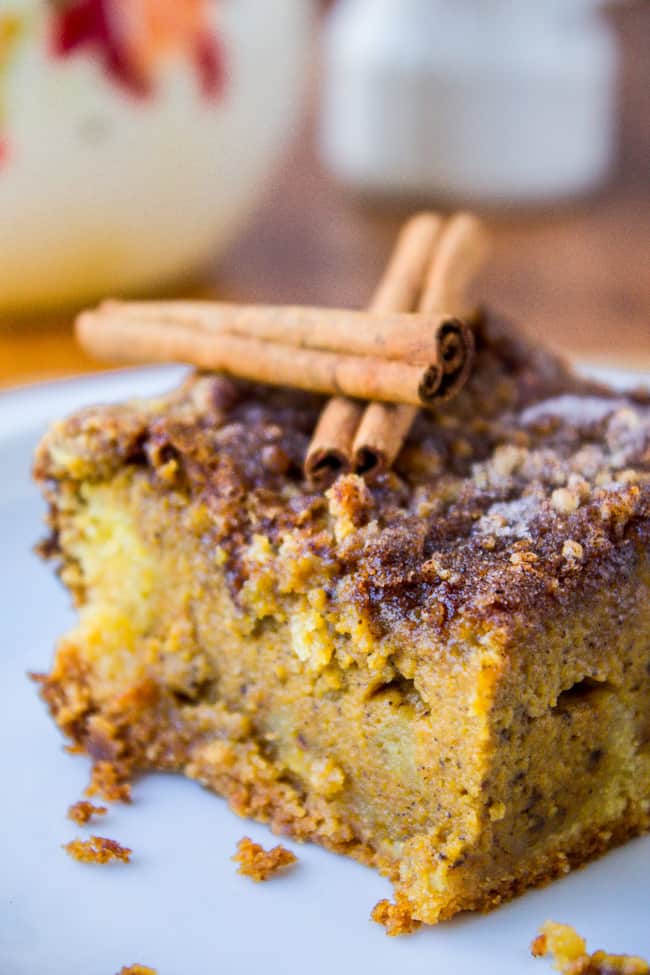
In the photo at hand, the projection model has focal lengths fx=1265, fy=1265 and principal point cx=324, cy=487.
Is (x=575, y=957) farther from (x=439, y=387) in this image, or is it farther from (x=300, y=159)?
(x=300, y=159)

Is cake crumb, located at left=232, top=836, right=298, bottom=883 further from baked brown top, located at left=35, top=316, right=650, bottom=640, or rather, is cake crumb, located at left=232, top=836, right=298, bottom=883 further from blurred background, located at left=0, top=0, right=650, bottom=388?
blurred background, located at left=0, top=0, right=650, bottom=388

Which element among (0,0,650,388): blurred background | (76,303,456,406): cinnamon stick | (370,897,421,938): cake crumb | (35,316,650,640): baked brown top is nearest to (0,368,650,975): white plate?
(370,897,421,938): cake crumb

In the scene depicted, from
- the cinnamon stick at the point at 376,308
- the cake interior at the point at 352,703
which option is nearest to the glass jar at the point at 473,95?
the cinnamon stick at the point at 376,308

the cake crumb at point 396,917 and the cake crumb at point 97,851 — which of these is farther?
the cake crumb at point 97,851

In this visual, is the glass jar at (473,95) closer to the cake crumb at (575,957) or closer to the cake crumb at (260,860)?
the cake crumb at (260,860)

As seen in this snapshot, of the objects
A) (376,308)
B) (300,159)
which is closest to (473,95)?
(300,159)

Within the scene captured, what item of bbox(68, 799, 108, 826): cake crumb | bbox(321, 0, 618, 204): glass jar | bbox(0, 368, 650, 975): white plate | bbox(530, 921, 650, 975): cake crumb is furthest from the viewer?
bbox(321, 0, 618, 204): glass jar

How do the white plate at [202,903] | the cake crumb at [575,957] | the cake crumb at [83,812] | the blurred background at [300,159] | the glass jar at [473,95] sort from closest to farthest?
the cake crumb at [575,957] → the white plate at [202,903] → the cake crumb at [83,812] → the blurred background at [300,159] → the glass jar at [473,95]

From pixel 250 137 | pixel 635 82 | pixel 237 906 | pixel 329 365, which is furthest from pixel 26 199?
pixel 635 82
